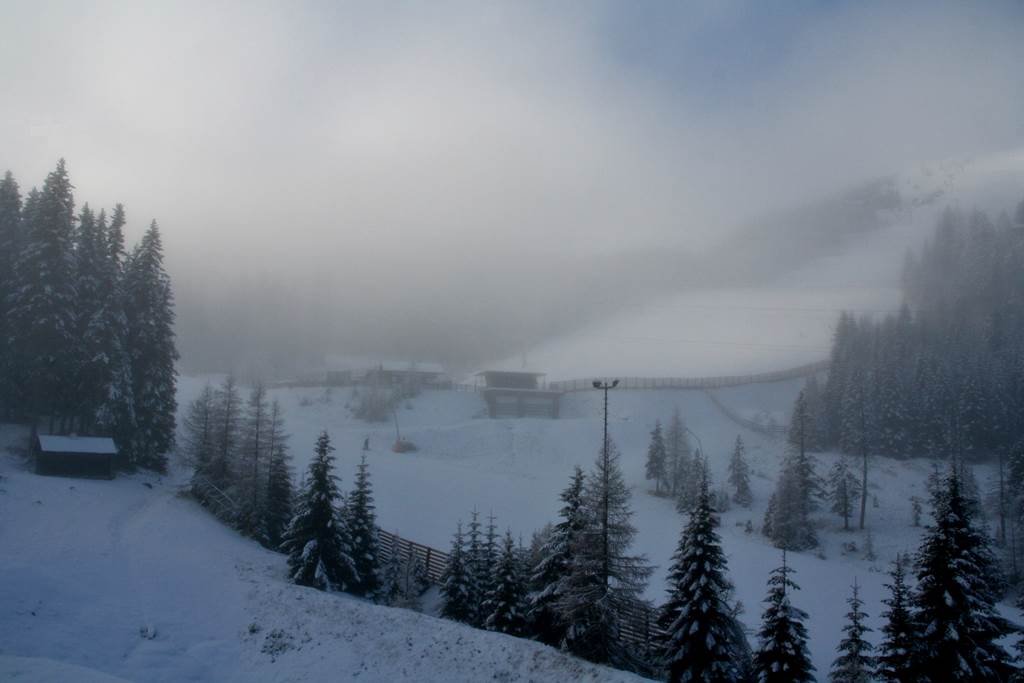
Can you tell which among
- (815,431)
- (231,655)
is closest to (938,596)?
(231,655)

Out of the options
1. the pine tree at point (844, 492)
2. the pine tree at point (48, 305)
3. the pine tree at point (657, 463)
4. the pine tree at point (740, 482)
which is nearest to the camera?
the pine tree at point (48, 305)

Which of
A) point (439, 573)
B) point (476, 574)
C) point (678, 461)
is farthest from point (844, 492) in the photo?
point (476, 574)

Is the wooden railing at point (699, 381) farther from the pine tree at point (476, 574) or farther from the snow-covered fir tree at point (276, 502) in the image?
the pine tree at point (476, 574)

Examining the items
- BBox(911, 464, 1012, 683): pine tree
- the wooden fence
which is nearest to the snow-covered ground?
the wooden fence

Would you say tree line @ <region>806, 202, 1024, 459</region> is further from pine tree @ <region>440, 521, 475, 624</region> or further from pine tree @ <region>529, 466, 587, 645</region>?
pine tree @ <region>440, 521, 475, 624</region>

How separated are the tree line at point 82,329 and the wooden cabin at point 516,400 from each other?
51.1 meters

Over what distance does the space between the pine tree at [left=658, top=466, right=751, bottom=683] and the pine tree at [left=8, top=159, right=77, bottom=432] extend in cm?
4082

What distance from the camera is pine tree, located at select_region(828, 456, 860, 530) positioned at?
175 feet

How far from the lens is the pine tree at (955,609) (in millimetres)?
16734

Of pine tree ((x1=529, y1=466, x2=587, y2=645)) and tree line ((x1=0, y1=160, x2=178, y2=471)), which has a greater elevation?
tree line ((x1=0, y1=160, x2=178, y2=471))

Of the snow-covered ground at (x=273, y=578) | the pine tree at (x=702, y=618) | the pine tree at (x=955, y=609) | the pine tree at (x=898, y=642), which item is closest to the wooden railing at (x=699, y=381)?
the snow-covered ground at (x=273, y=578)

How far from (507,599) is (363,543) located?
8.72 metres

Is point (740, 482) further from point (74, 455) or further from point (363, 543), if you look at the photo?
point (74, 455)

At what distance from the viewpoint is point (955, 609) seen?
1695 centimetres
